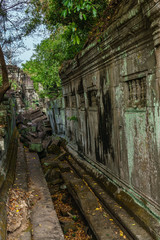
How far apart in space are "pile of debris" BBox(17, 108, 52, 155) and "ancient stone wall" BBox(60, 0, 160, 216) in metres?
4.93

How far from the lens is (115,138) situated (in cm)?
468

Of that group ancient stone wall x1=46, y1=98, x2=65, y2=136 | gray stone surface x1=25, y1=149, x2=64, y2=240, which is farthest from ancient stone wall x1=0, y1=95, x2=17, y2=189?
ancient stone wall x1=46, y1=98, x2=65, y2=136

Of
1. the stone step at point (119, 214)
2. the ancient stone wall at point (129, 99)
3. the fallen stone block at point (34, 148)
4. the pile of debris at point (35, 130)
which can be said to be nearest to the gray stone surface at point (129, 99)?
the ancient stone wall at point (129, 99)

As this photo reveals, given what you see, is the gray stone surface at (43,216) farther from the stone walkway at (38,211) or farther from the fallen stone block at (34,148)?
the fallen stone block at (34,148)

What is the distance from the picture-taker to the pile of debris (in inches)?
407

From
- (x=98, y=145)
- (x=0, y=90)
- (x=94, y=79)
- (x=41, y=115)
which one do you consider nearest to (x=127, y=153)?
(x=98, y=145)

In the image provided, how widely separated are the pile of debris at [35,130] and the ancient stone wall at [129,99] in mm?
4933

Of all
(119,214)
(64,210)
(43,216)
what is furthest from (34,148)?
(119,214)

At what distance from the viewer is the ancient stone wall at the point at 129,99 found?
10.4ft

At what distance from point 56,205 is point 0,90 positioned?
3754mm

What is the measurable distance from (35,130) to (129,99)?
10.7 meters

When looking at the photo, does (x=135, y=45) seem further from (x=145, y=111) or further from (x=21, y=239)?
(x=21, y=239)

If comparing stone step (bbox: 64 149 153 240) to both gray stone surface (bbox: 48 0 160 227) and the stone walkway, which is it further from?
the stone walkway

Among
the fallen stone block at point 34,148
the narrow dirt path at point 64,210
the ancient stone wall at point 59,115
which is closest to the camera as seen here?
the narrow dirt path at point 64,210
